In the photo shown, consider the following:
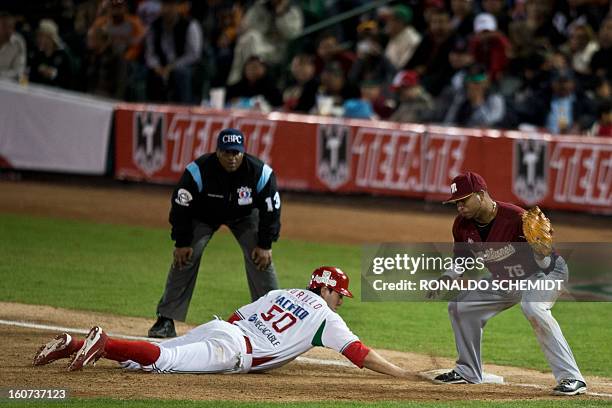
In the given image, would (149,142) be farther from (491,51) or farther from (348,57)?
(491,51)

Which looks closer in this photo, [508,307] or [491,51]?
[508,307]

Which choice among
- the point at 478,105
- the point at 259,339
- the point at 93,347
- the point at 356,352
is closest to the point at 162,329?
the point at 259,339

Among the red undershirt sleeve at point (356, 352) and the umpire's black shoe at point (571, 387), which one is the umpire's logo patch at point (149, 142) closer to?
the red undershirt sleeve at point (356, 352)

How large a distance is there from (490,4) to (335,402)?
42.0ft

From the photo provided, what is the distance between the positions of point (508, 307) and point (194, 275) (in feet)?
9.97

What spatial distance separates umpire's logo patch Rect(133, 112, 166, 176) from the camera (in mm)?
19547

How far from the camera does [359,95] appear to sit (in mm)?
19703

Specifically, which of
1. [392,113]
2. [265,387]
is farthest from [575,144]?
[265,387]

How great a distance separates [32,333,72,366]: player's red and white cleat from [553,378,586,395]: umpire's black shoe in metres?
3.59

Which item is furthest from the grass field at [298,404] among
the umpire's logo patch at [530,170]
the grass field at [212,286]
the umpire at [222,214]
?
the umpire's logo patch at [530,170]

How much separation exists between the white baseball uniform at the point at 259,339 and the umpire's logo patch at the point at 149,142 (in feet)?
34.2

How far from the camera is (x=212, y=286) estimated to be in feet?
44.4

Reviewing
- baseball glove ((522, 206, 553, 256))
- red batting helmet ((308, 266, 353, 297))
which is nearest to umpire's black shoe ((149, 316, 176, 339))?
red batting helmet ((308, 266, 353, 297))

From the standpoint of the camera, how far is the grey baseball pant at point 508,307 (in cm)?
880
